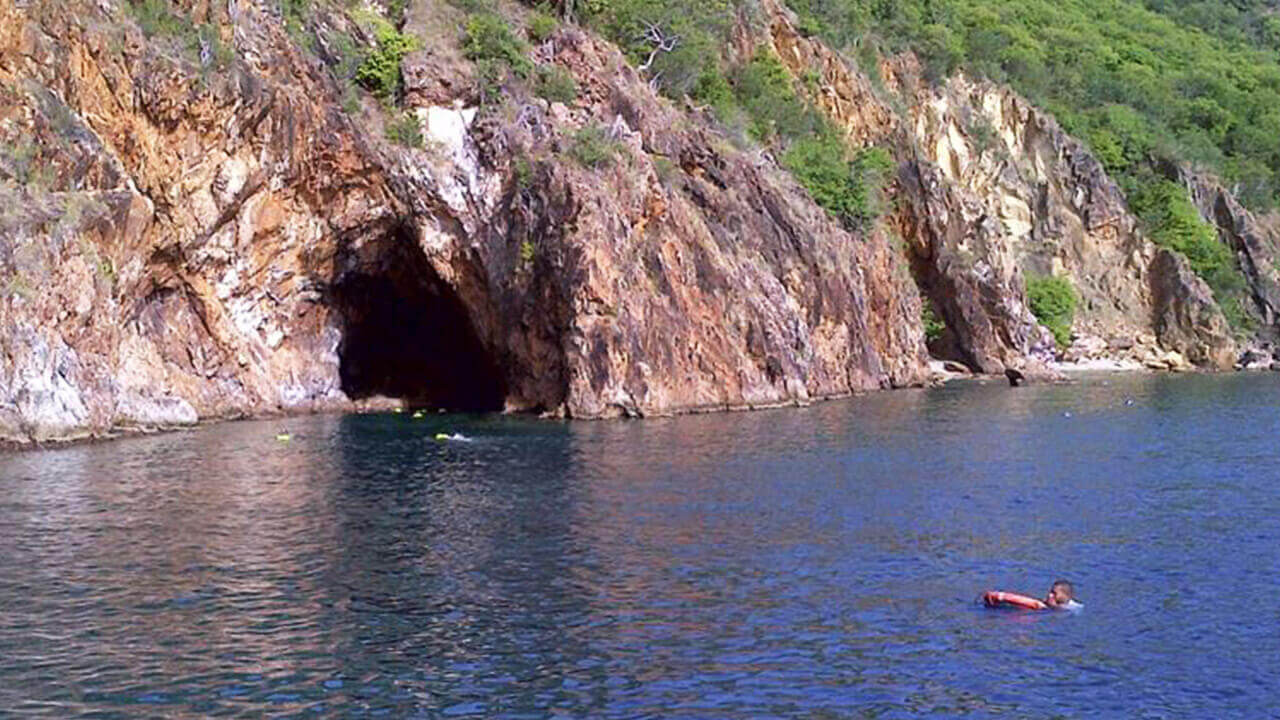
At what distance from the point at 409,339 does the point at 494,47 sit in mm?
19201

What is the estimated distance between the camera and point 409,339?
90000mm

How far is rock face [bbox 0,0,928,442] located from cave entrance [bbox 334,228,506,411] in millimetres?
195

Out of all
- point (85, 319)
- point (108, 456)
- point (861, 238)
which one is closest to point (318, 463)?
point (108, 456)

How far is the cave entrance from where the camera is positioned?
82.7 metres

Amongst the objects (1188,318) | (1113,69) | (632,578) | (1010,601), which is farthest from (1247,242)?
(632,578)

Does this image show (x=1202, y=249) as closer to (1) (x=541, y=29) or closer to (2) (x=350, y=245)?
(1) (x=541, y=29)

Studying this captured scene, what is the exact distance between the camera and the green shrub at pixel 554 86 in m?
83.0

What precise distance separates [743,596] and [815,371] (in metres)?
56.0

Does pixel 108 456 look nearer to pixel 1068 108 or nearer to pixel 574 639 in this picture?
pixel 574 639

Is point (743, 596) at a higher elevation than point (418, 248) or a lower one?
lower

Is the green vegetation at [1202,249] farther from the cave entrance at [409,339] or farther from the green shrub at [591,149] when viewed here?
the cave entrance at [409,339]

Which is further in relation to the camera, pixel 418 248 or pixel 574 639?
pixel 418 248

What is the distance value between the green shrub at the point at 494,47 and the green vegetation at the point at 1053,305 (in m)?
59.4

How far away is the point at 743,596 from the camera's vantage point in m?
33.9
